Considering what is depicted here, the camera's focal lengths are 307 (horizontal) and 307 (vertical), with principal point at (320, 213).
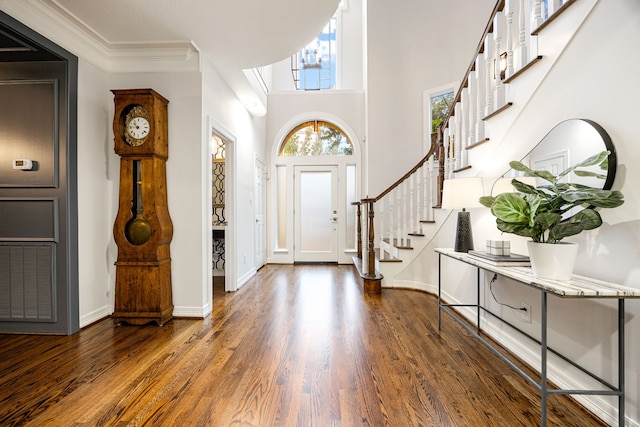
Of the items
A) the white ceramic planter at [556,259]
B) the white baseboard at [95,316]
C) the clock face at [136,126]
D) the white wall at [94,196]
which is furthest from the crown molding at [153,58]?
the white ceramic planter at [556,259]

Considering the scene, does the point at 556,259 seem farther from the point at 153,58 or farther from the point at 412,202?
the point at 153,58

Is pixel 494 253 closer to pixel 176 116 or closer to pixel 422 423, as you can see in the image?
pixel 422 423

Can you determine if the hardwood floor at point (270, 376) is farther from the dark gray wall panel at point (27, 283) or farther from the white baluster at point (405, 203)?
the white baluster at point (405, 203)

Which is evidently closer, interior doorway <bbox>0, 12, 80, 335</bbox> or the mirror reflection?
the mirror reflection

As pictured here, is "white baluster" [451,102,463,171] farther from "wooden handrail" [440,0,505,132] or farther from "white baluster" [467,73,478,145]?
"white baluster" [467,73,478,145]

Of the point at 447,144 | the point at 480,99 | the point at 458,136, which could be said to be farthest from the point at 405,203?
the point at 480,99

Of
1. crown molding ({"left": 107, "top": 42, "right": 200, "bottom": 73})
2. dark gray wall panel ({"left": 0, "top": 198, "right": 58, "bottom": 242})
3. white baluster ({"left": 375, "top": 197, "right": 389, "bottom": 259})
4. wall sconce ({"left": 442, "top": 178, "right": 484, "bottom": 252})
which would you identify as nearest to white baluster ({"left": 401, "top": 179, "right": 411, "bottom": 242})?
white baluster ({"left": 375, "top": 197, "right": 389, "bottom": 259})

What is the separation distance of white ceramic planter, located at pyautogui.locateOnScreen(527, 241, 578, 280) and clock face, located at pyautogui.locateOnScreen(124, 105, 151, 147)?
3083 millimetres

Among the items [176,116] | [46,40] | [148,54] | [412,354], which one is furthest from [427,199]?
[46,40]

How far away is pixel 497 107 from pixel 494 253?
1169mm

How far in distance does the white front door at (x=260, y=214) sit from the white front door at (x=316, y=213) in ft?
2.17

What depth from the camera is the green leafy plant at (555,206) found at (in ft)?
4.43

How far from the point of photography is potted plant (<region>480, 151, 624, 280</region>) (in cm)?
137

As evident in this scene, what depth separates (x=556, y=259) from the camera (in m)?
1.46
